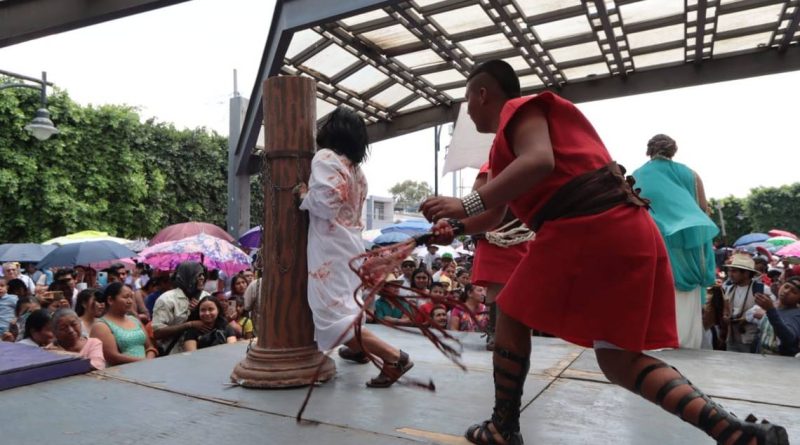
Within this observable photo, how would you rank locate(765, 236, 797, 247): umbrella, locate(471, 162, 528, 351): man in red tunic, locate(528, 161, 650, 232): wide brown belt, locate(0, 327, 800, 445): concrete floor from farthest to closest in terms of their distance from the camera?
locate(765, 236, 797, 247): umbrella, locate(471, 162, 528, 351): man in red tunic, locate(0, 327, 800, 445): concrete floor, locate(528, 161, 650, 232): wide brown belt

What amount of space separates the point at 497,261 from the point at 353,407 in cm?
133

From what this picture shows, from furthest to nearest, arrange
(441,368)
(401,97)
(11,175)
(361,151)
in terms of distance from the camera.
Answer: (11,175), (401,97), (441,368), (361,151)

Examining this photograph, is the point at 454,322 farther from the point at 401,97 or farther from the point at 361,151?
the point at 401,97

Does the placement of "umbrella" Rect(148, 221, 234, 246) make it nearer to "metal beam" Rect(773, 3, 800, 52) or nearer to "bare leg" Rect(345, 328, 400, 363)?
"bare leg" Rect(345, 328, 400, 363)

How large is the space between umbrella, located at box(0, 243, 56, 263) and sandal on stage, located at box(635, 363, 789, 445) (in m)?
10.7

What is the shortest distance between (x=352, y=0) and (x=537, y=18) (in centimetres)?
258

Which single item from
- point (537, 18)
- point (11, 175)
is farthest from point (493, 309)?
point (11, 175)

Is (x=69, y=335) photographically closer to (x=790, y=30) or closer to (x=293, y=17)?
(x=293, y=17)

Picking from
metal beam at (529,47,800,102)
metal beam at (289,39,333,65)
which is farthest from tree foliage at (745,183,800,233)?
metal beam at (289,39,333,65)

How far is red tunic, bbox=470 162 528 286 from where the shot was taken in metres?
3.31

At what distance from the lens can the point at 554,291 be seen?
6.07ft

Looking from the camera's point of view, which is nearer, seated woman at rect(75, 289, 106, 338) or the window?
seated woman at rect(75, 289, 106, 338)

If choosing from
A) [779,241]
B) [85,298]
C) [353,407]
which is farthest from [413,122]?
[779,241]

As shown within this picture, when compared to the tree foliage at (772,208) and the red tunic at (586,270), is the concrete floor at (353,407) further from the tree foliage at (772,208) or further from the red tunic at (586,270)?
the tree foliage at (772,208)
